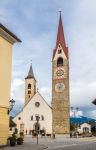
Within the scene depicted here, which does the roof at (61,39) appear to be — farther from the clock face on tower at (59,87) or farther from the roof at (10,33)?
the roof at (10,33)

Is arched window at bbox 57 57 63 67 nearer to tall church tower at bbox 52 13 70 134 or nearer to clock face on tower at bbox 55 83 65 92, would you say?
tall church tower at bbox 52 13 70 134

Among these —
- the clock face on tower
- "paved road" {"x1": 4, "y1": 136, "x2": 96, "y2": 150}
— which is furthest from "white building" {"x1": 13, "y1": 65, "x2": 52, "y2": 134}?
"paved road" {"x1": 4, "y1": 136, "x2": 96, "y2": 150}

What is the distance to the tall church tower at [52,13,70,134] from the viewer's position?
91194 millimetres

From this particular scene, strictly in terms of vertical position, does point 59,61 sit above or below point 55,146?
above

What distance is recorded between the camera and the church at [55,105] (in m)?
92.0

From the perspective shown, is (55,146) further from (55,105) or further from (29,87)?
(29,87)

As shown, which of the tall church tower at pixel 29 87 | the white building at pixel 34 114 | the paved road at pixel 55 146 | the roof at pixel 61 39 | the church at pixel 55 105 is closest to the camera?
the paved road at pixel 55 146

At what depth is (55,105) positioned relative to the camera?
94688 millimetres

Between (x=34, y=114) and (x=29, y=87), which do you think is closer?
(x=34, y=114)

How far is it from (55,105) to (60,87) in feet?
16.7

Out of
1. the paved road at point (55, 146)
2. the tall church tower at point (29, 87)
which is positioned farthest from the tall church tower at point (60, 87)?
the paved road at point (55, 146)

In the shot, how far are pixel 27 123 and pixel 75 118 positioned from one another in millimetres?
13157

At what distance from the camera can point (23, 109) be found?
325 ft

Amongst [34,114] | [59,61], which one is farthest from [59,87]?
[34,114]
